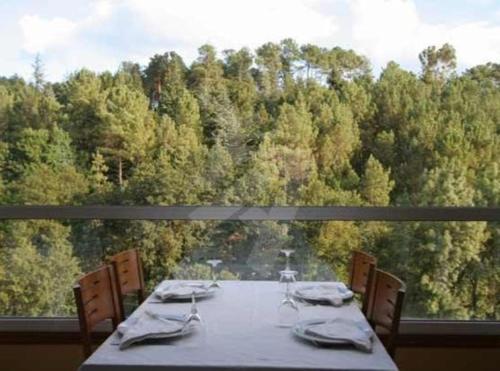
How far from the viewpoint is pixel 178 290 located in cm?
240

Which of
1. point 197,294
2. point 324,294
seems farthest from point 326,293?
point 197,294

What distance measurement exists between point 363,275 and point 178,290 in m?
0.86

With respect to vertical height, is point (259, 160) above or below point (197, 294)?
above

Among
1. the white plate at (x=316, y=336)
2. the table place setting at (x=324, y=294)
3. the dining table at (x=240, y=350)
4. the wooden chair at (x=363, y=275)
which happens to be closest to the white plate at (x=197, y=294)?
the dining table at (x=240, y=350)

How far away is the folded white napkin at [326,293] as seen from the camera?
2281mm

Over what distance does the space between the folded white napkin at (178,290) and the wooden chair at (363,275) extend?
0.67m

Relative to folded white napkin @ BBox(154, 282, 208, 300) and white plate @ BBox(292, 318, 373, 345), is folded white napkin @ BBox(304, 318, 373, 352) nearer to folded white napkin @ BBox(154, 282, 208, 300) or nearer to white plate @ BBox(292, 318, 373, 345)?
white plate @ BBox(292, 318, 373, 345)

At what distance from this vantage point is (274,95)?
11.1 ft

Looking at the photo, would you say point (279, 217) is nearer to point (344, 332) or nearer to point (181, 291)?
point (181, 291)

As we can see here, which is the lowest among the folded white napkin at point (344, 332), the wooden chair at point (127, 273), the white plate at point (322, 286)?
the wooden chair at point (127, 273)

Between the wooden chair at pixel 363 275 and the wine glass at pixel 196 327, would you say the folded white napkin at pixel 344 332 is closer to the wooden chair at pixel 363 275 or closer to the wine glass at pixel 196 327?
the wine glass at pixel 196 327

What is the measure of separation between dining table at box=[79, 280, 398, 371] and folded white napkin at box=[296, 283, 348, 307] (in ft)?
0.26

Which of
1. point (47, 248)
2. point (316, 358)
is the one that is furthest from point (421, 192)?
point (47, 248)

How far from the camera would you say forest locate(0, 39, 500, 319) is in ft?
10.9
